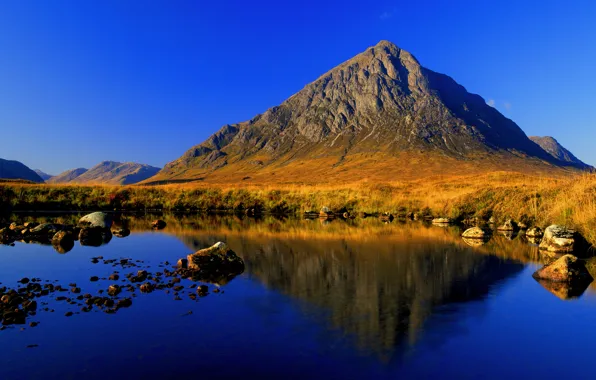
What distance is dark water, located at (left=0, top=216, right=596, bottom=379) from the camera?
980cm

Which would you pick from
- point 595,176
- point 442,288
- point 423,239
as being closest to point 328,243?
point 423,239

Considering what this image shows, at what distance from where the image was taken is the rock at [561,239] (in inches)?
963

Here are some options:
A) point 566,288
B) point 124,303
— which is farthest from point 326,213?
point 124,303

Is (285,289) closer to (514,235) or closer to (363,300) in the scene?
(363,300)

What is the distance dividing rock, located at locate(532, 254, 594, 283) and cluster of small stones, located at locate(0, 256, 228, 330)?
51.4 feet

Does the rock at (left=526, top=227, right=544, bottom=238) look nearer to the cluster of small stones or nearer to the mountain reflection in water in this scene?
the mountain reflection in water

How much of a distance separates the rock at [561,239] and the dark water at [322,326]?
11.4 ft

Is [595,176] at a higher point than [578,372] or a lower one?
higher

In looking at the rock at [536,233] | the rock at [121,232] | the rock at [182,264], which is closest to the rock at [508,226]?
the rock at [536,233]

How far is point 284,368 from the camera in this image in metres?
9.67

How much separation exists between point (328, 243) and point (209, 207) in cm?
3465

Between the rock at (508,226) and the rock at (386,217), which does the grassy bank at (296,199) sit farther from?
the rock at (508,226)

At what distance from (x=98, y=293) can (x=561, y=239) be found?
26351 millimetres

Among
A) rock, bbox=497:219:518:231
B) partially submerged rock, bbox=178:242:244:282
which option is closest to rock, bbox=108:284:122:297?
partially submerged rock, bbox=178:242:244:282
